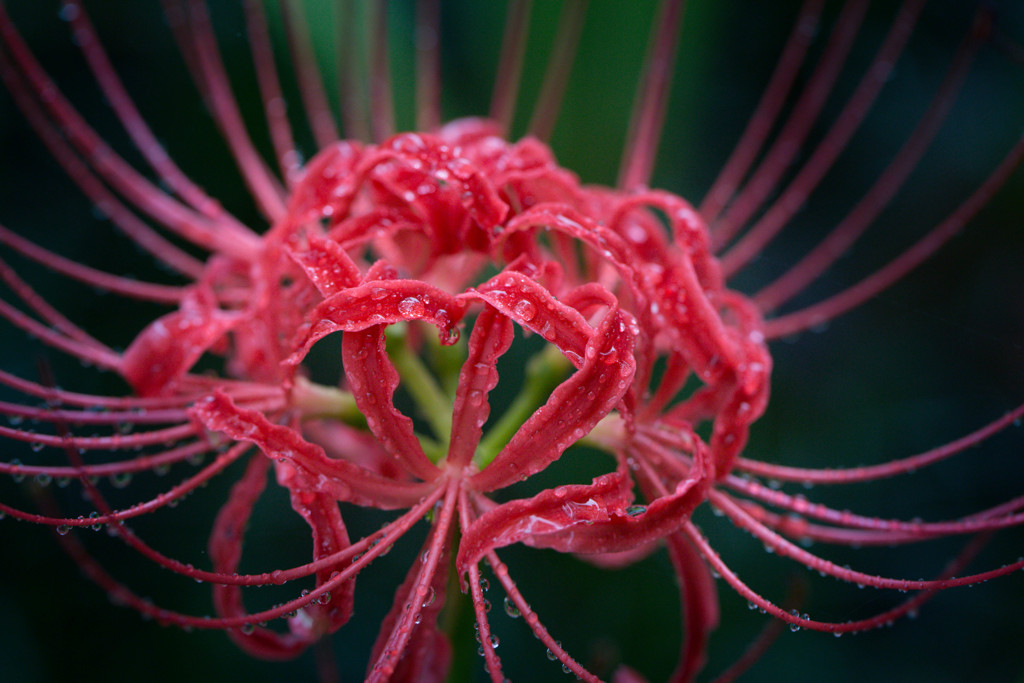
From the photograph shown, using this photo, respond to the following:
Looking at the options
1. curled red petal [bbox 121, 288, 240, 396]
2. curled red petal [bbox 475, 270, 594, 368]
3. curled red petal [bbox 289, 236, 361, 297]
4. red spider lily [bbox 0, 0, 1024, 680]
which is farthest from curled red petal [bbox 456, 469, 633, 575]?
curled red petal [bbox 121, 288, 240, 396]

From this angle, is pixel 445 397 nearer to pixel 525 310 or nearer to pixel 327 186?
pixel 327 186

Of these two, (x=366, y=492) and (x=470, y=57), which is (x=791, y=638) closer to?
(x=366, y=492)

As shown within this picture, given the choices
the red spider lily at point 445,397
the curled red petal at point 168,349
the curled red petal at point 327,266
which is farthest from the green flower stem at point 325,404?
the curled red petal at point 327,266

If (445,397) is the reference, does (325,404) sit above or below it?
below

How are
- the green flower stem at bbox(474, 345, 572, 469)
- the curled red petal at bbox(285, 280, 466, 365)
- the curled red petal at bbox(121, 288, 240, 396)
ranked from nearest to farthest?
the curled red petal at bbox(285, 280, 466, 365), the curled red petal at bbox(121, 288, 240, 396), the green flower stem at bbox(474, 345, 572, 469)

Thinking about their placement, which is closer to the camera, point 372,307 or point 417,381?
point 372,307

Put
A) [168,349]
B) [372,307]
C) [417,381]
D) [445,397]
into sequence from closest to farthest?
1. [372,307]
2. [168,349]
3. [417,381]
4. [445,397]

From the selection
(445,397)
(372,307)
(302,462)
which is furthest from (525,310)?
(445,397)

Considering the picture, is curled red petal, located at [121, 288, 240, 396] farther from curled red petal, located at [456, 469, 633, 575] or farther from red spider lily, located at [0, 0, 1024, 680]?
curled red petal, located at [456, 469, 633, 575]

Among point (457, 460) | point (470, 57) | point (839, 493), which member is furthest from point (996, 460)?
point (470, 57)

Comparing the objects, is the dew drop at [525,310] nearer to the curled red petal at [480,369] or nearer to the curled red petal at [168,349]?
the curled red petal at [480,369]

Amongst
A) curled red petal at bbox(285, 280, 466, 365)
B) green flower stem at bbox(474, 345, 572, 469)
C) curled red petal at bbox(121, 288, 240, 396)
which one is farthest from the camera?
green flower stem at bbox(474, 345, 572, 469)
